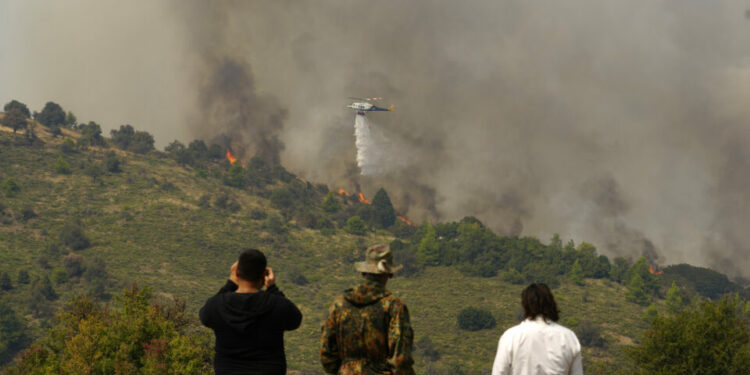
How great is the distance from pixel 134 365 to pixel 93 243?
142 m

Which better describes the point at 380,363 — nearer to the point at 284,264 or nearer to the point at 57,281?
the point at 57,281

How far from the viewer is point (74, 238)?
17775 centimetres

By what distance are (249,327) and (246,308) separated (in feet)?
0.73

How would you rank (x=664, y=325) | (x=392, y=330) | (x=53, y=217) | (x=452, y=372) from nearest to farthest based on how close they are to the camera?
(x=392, y=330)
(x=664, y=325)
(x=452, y=372)
(x=53, y=217)

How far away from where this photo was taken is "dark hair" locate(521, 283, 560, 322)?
913 centimetres

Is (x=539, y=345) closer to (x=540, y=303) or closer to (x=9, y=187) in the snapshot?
(x=540, y=303)

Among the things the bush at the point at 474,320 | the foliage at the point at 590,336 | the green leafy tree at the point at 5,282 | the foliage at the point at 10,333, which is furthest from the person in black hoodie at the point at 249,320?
the bush at the point at 474,320

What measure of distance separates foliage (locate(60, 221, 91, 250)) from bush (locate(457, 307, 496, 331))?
84856mm

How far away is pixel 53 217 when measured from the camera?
190 metres

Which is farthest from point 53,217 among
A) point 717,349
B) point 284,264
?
point 717,349

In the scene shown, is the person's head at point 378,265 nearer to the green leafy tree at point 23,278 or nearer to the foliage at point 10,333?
the foliage at point 10,333

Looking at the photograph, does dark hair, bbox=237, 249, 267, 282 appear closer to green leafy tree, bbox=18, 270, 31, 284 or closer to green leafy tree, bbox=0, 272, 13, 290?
green leafy tree, bbox=0, 272, 13, 290

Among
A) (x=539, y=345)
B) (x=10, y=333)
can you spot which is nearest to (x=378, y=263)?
(x=539, y=345)

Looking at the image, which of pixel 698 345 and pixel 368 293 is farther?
pixel 698 345
